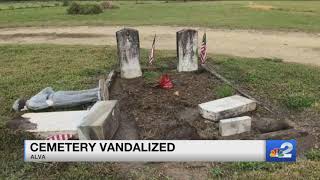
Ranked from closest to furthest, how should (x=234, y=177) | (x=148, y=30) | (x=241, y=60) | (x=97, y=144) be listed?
(x=97, y=144)
(x=234, y=177)
(x=241, y=60)
(x=148, y=30)

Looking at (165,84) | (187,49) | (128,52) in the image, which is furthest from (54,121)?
(187,49)

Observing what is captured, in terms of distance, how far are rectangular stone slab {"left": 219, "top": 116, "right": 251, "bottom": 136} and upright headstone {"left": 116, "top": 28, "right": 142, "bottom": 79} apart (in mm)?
3527

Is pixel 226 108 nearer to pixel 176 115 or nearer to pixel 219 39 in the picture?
pixel 176 115

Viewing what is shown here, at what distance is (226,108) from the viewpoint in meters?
6.71

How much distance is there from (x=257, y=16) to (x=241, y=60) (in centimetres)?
1040

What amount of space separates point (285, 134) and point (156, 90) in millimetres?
2909

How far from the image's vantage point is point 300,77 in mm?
9695

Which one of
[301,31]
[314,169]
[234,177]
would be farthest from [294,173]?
[301,31]

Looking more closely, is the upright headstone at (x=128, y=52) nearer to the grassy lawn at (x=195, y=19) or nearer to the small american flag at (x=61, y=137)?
the small american flag at (x=61, y=137)

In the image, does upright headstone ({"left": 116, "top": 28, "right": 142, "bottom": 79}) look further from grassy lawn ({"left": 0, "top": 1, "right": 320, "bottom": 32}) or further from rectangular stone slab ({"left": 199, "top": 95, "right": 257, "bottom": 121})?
grassy lawn ({"left": 0, "top": 1, "right": 320, "bottom": 32})

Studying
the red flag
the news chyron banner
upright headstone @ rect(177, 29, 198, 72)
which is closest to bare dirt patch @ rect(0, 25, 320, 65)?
upright headstone @ rect(177, 29, 198, 72)

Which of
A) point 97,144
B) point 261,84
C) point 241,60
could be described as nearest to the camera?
point 97,144

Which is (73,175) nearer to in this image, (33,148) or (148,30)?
(33,148)

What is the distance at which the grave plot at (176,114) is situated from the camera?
248 inches
